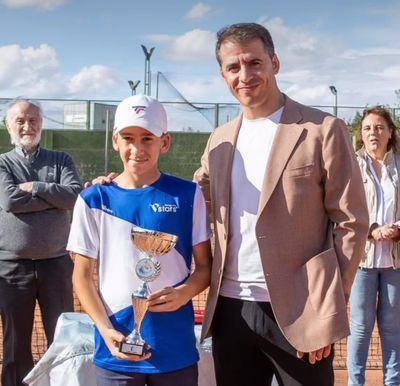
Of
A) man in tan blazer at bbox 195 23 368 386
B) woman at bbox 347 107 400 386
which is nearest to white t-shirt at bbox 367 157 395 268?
woman at bbox 347 107 400 386

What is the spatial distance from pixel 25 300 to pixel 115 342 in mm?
1736

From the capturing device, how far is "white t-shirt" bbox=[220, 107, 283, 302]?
2.52 meters

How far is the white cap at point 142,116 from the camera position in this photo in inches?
97.7

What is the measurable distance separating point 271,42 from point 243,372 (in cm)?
130

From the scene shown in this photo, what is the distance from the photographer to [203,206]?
2551 mm

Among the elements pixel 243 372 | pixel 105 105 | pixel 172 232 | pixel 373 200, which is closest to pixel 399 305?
pixel 373 200

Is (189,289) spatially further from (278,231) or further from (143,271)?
(278,231)

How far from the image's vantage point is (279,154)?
2.48 m

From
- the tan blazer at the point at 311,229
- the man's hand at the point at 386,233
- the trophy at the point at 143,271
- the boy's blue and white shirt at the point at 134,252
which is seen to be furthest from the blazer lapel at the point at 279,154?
the man's hand at the point at 386,233

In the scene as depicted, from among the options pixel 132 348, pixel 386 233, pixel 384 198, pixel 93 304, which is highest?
pixel 384 198

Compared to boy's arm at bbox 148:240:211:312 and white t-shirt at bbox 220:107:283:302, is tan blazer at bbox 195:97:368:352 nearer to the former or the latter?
white t-shirt at bbox 220:107:283:302

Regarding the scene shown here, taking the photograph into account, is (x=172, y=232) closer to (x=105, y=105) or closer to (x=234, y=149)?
(x=234, y=149)

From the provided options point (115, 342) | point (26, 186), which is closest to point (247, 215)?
point (115, 342)

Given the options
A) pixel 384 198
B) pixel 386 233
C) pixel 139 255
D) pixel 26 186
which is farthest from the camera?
pixel 384 198
